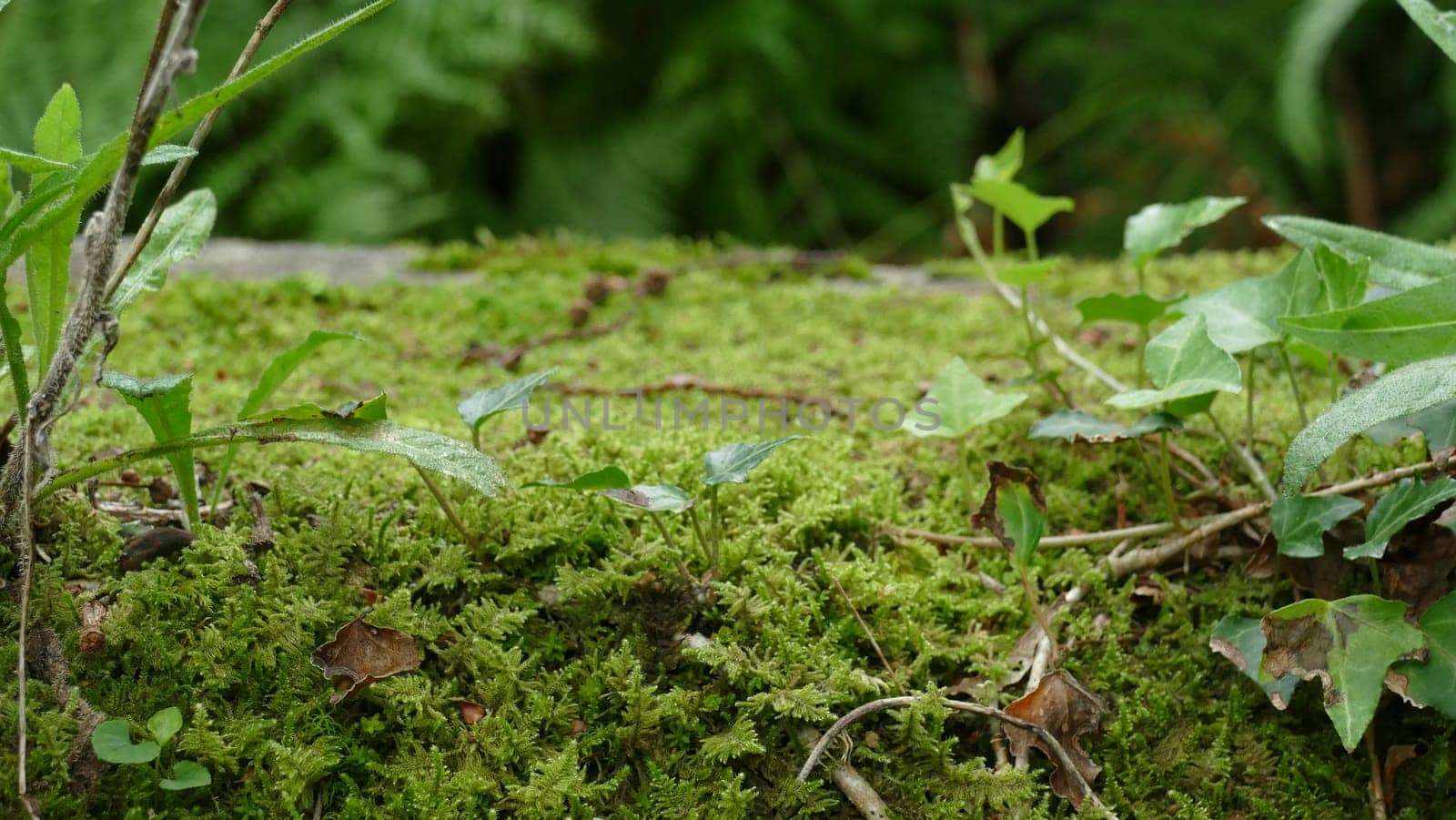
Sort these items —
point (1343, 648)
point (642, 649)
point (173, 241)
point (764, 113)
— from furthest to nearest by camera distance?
point (764, 113), point (173, 241), point (642, 649), point (1343, 648)

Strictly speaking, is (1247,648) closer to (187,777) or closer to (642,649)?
(642,649)

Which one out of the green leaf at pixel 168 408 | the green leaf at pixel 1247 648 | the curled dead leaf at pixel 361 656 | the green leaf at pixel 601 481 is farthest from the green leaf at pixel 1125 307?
the green leaf at pixel 168 408

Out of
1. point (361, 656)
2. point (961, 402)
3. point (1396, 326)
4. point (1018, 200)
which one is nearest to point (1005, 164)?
point (1018, 200)

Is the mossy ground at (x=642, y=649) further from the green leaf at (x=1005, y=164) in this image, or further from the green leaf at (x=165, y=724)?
the green leaf at (x=1005, y=164)

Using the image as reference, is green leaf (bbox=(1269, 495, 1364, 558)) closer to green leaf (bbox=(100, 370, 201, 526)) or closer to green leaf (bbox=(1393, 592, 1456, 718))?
green leaf (bbox=(1393, 592, 1456, 718))

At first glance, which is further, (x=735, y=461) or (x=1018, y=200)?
(x=1018, y=200)

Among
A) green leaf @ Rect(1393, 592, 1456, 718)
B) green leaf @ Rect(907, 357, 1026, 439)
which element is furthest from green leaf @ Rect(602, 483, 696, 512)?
green leaf @ Rect(1393, 592, 1456, 718)

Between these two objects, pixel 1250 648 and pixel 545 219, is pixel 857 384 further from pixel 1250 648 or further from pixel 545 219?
pixel 545 219
